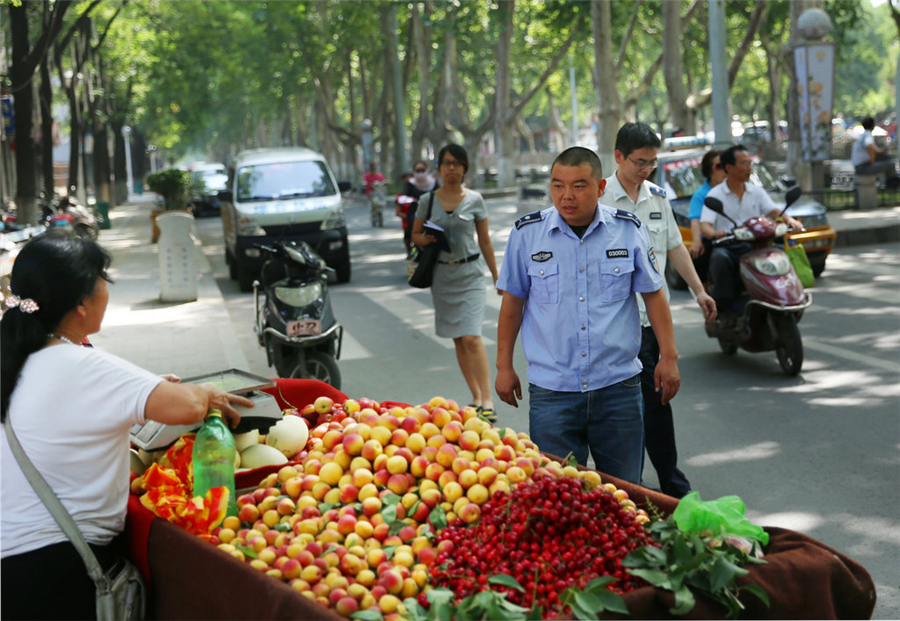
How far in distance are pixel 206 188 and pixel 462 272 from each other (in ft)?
106

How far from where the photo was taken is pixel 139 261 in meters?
20.0

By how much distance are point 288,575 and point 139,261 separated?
18.2m

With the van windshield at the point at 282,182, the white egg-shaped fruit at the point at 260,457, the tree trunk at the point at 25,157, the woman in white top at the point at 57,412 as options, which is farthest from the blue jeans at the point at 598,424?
the tree trunk at the point at 25,157

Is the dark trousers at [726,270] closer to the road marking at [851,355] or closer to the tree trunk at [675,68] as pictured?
the road marking at [851,355]

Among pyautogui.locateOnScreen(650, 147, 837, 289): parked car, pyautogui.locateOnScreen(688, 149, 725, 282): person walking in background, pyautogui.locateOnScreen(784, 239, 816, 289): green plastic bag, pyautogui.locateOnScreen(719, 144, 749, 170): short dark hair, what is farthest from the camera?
pyautogui.locateOnScreen(650, 147, 837, 289): parked car

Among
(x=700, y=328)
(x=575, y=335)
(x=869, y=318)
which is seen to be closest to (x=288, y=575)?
(x=575, y=335)

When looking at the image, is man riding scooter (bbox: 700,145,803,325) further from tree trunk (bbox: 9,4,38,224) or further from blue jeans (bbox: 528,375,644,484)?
tree trunk (bbox: 9,4,38,224)

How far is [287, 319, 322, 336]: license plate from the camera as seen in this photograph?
7.69 meters

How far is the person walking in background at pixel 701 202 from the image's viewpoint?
801 centimetres

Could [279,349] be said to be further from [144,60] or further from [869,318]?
A: [144,60]

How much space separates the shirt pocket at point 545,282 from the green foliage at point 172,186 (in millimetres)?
22027

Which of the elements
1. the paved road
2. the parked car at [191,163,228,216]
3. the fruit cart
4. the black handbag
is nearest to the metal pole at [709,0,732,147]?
the paved road

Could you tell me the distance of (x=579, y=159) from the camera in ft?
12.6

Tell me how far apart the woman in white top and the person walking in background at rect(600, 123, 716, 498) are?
2615 mm
